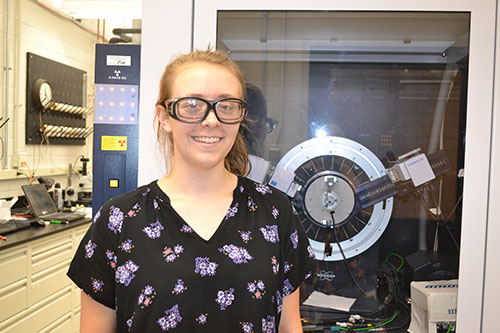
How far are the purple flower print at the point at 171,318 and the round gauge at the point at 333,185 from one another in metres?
A: 0.73

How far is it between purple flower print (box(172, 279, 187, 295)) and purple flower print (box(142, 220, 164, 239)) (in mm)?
124

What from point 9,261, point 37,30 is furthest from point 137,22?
point 37,30

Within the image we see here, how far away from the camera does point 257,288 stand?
3.77 feet

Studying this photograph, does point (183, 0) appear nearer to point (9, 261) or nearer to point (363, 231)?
point (363, 231)

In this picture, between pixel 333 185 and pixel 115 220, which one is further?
pixel 333 185

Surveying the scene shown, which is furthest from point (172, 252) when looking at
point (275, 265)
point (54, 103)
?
point (54, 103)

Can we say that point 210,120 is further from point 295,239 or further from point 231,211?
point 295,239

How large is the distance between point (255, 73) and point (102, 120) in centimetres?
56

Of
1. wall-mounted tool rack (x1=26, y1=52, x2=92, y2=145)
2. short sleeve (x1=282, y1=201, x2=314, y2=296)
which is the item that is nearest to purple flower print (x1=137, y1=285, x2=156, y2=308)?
short sleeve (x1=282, y1=201, x2=314, y2=296)

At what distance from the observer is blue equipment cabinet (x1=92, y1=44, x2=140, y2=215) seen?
1.72m

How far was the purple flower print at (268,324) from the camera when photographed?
117cm

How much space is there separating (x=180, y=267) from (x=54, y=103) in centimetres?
370

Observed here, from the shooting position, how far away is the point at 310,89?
1.74 meters

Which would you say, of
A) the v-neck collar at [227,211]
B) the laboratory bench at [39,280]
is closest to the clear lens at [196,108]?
the v-neck collar at [227,211]
